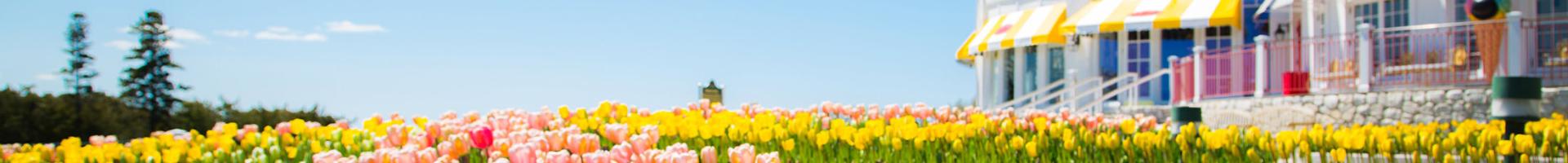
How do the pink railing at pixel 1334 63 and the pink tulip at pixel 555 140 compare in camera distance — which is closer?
the pink tulip at pixel 555 140

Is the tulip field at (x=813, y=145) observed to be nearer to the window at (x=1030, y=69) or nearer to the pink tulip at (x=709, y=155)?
the pink tulip at (x=709, y=155)

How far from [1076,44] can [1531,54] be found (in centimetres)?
714

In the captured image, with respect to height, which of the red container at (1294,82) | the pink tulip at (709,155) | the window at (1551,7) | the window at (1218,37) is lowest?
the pink tulip at (709,155)

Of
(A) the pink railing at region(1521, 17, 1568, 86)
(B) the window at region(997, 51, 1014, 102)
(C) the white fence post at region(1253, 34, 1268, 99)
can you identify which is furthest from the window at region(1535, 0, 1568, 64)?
(B) the window at region(997, 51, 1014, 102)

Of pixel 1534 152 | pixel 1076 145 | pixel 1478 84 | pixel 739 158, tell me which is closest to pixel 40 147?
pixel 739 158

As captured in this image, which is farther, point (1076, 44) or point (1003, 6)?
point (1003, 6)

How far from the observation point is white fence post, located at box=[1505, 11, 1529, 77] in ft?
41.4

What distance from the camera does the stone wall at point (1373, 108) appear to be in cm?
1273

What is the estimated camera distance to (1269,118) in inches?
571

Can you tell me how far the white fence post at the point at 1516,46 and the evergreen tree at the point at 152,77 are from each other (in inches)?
553

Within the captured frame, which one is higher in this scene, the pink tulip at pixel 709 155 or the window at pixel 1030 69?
the window at pixel 1030 69

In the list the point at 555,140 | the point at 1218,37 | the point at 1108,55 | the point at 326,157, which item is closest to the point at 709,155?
the point at 555,140

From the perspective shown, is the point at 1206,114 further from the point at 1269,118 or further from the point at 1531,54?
the point at 1531,54

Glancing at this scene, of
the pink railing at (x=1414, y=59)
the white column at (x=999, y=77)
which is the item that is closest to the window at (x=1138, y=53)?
the white column at (x=999, y=77)
